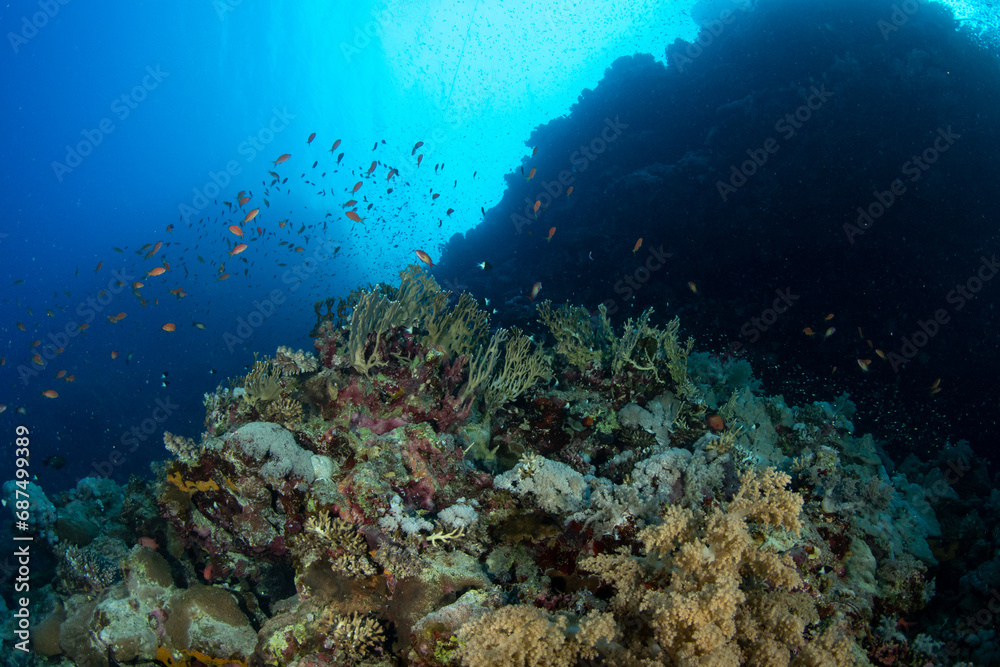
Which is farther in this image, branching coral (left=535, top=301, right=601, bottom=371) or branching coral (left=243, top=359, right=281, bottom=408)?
branching coral (left=535, top=301, right=601, bottom=371)

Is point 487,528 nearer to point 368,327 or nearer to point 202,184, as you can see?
point 368,327

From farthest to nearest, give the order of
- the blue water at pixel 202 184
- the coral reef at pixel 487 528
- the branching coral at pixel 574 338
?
the blue water at pixel 202 184
the branching coral at pixel 574 338
the coral reef at pixel 487 528

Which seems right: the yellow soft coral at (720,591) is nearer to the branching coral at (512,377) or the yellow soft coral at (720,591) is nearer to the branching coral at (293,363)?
the branching coral at (512,377)

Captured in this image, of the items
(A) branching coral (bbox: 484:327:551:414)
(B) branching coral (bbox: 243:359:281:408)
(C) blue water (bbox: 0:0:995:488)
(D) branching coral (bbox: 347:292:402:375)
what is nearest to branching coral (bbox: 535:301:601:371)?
(A) branching coral (bbox: 484:327:551:414)

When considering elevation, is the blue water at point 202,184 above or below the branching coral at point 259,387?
above

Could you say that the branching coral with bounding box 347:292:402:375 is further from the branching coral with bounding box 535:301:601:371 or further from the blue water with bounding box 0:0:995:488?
the blue water with bounding box 0:0:995:488

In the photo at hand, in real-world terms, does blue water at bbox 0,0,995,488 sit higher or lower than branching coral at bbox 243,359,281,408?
higher

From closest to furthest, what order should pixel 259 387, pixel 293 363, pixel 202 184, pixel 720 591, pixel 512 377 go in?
pixel 720 591
pixel 259 387
pixel 293 363
pixel 512 377
pixel 202 184

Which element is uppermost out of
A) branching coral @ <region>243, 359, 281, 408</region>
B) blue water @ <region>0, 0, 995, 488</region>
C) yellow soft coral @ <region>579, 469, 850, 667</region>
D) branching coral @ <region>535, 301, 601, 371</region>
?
blue water @ <region>0, 0, 995, 488</region>

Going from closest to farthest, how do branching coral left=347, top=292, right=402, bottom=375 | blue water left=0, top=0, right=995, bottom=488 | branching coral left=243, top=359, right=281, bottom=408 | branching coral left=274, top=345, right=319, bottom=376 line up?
1. branching coral left=347, top=292, right=402, bottom=375
2. branching coral left=243, top=359, right=281, bottom=408
3. branching coral left=274, top=345, right=319, bottom=376
4. blue water left=0, top=0, right=995, bottom=488

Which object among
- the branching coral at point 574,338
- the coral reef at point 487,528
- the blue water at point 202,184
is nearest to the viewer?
the coral reef at point 487,528

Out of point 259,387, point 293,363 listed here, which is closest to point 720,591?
point 259,387

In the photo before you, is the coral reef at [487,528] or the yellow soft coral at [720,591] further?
the coral reef at [487,528]

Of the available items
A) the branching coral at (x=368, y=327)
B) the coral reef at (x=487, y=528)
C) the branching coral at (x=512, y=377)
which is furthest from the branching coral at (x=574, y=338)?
the branching coral at (x=368, y=327)
